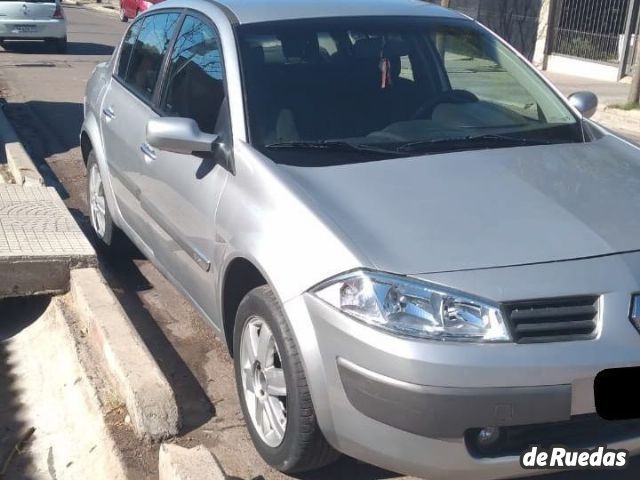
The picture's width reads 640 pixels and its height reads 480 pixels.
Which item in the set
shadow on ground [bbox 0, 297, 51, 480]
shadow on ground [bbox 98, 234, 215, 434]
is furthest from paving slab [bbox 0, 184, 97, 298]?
shadow on ground [bbox 98, 234, 215, 434]

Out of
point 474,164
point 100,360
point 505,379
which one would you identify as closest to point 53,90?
point 100,360

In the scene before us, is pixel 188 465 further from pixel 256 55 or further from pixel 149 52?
pixel 149 52

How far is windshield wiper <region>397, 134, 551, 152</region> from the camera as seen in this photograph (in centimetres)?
408

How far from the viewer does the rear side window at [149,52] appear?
5.34 m

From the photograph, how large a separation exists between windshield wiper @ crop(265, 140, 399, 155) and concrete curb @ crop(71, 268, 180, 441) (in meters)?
1.13

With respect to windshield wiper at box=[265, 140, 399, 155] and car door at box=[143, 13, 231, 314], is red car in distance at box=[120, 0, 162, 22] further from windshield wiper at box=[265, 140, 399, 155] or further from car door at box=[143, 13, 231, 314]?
windshield wiper at box=[265, 140, 399, 155]

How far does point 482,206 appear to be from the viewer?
349 centimetres

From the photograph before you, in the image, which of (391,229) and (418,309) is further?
(391,229)

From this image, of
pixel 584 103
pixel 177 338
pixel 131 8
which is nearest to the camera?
pixel 584 103

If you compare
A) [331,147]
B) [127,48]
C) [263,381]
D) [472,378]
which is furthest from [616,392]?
[127,48]

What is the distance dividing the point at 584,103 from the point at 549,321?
2.12 metres

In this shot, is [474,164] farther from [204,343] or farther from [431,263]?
[204,343]

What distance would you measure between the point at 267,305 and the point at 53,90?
12113 millimetres

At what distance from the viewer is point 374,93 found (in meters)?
4.43
